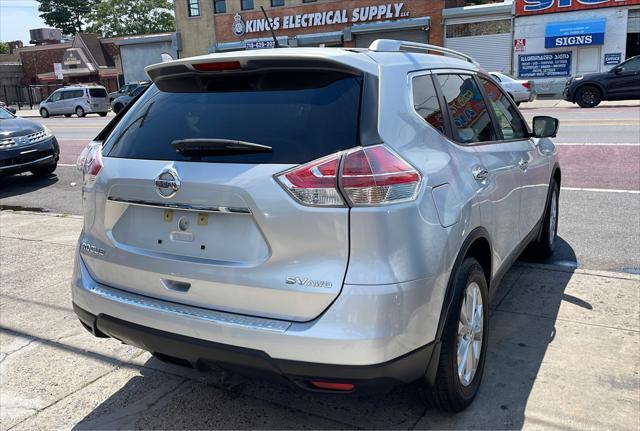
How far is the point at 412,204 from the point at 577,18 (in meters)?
30.1

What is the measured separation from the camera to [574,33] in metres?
28.4

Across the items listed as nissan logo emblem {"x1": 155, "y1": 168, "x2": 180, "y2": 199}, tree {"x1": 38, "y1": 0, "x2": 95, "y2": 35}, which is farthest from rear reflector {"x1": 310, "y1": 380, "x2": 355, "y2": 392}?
tree {"x1": 38, "y1": 0, "x2": 95, "y2": 35}

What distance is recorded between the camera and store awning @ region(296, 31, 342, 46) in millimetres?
35062

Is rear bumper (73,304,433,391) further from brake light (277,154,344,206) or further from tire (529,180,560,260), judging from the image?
tire (529,180,560,260)

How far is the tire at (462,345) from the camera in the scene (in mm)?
2824

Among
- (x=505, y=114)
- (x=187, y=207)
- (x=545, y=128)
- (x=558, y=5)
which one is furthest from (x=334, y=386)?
(x=558, y=5)

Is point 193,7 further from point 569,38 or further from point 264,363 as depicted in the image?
point 264,363

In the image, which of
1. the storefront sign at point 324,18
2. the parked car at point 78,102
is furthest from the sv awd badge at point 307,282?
the parked car at point 78,102

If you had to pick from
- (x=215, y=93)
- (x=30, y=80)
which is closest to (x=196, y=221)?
(x=215, y=93)

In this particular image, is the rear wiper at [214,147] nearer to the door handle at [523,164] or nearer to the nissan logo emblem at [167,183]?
the nissan logo emblem at [167,183]

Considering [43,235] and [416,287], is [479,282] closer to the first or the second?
Result: [416,287]

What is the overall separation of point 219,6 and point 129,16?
3261cm

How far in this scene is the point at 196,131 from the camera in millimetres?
2838

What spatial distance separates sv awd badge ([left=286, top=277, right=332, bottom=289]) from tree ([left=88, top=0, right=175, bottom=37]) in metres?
70.7
